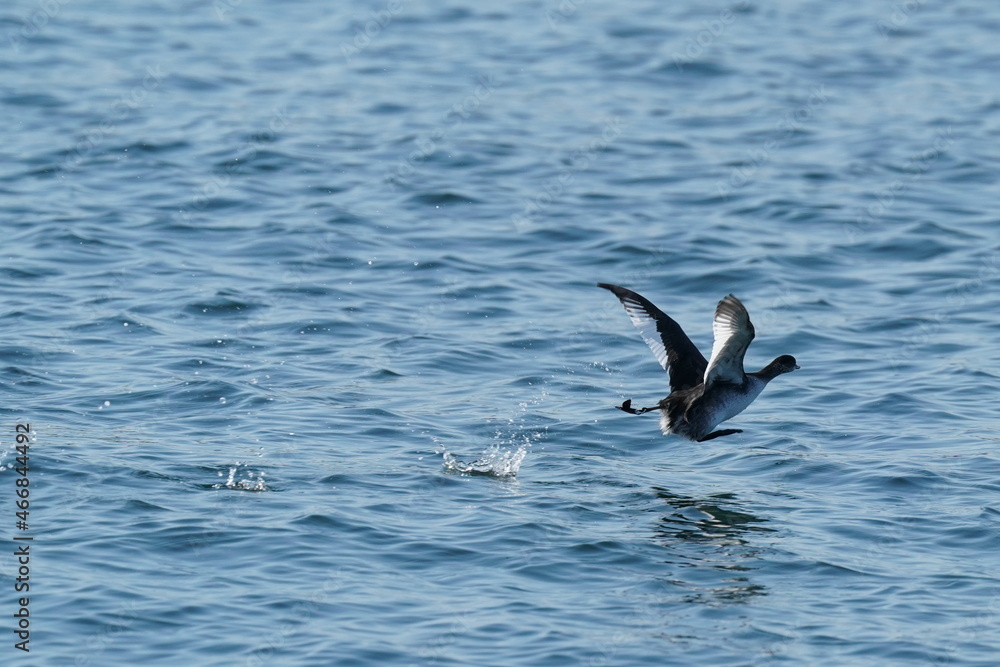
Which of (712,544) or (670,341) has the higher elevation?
(670,341)

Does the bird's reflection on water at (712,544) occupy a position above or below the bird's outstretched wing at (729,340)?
below

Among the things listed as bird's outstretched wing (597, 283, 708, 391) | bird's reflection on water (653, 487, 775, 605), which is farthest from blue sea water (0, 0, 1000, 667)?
bird's outstretched wing (597, 283, 708, 391)

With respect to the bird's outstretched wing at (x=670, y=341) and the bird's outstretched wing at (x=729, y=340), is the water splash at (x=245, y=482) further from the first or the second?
the bird's outstretched wing at (x=729, y=340)

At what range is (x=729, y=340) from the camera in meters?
11.6

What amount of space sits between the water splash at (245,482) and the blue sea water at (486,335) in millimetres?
41

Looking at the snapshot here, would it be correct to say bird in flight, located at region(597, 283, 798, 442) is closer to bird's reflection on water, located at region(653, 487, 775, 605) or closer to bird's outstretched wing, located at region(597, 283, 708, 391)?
bird's outstretched wing, located at region(597, 283, 708, 391)

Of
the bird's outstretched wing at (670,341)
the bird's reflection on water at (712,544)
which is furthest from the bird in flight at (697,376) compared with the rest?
the bird's reflection on water at (712,544)

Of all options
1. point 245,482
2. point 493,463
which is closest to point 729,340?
point 493,463

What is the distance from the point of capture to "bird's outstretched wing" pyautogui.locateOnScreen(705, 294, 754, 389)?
1126 cm

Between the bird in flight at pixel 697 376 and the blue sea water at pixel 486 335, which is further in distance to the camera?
the bird in flight at pixel 697 376

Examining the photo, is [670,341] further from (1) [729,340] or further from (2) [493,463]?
(2) [493,463]

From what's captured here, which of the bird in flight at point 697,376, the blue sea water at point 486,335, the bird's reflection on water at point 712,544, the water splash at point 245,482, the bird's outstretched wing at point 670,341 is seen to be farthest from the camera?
the bird's outstretched wing at point 670,341

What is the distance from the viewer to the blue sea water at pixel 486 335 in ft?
34.3

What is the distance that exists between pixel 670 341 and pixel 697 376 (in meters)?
0.37
